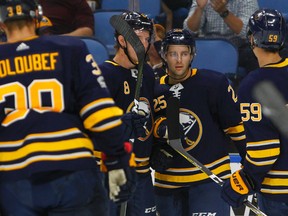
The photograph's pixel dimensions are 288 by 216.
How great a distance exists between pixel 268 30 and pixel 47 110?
1.09m

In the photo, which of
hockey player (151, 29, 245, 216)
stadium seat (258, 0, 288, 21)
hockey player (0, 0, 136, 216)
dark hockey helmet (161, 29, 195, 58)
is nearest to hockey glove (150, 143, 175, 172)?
hockey player (151, 29, 245, 216)

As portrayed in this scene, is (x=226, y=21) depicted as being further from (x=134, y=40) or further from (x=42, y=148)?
(x=42, y=148)

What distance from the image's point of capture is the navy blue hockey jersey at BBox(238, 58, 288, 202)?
2.75m

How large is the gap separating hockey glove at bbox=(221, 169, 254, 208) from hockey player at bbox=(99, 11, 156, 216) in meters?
0.44

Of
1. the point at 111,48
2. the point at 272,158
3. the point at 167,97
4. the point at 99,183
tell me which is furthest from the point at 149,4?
the point at 99,183

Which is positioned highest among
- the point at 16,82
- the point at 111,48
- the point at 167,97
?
the point at 16,82

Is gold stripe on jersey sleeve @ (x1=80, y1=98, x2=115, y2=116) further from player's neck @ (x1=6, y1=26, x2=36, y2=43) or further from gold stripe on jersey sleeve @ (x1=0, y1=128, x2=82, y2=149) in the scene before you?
player's neck @ (x1=6, y1=26, x2=36, y2=43)

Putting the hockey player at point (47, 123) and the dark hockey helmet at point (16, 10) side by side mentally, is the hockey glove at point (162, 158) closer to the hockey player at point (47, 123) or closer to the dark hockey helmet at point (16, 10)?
the hockey player at point (47, 123)

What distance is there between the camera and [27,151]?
2.22 m

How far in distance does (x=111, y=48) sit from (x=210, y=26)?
0.77m

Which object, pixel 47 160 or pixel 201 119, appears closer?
pixel 47 160

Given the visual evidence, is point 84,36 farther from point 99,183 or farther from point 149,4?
point 99,183

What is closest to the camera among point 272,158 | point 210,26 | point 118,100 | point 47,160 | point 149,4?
point 47,160

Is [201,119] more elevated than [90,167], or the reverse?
[90,167]
